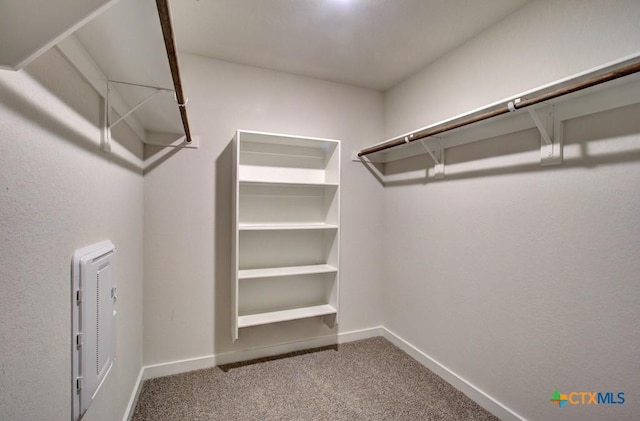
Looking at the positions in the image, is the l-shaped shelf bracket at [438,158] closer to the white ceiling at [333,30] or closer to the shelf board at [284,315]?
the white ceiling at [333,30]

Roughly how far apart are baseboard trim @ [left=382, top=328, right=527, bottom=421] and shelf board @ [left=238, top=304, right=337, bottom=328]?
2.40 feet

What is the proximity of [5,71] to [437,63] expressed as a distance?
7.99 ft

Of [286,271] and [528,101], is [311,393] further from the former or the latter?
[528,101]

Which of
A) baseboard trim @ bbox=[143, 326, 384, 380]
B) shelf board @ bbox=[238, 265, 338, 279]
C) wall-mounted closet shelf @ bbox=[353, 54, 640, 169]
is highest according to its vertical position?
wall-mounted closet shelf @ bbox=[353, 54, 640, 169]

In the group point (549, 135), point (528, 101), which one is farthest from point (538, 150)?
point (528, 101)

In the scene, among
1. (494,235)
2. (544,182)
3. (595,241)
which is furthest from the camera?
(494,235)

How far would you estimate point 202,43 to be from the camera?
2.09m

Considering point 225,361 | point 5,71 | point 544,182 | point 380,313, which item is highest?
point 5,71

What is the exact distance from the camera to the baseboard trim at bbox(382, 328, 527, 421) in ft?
5.67

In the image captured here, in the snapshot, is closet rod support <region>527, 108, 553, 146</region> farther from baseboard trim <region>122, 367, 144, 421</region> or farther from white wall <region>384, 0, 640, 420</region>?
baseboard trim <region>122, 367, 144, 421</region>

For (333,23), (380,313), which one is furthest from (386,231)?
(333,23)

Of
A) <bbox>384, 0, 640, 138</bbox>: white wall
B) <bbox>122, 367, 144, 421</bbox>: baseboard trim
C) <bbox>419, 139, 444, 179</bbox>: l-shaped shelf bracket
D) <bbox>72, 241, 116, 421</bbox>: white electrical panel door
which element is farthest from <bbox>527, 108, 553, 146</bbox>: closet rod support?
<bbox>122, 367, 144, 421</bbox>: baseboard trim

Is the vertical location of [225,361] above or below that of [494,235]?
below

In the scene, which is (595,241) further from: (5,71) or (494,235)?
(5,71)
